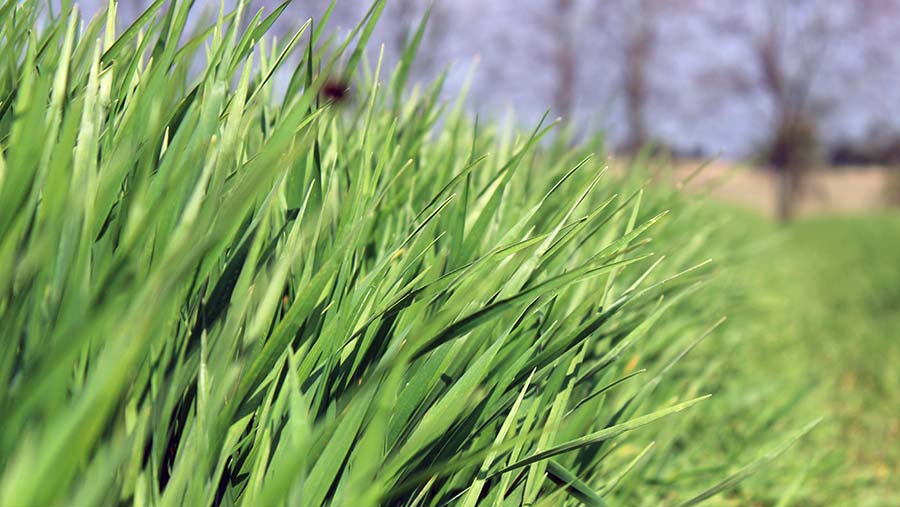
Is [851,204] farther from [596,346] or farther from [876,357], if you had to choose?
[596,346]

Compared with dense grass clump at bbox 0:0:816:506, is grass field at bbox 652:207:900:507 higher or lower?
lower

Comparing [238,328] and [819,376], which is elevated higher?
[238,328]

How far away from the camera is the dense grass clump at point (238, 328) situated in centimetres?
38

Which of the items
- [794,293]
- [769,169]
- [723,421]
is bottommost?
[769,169]

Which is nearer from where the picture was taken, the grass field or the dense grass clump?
the dense grass clump

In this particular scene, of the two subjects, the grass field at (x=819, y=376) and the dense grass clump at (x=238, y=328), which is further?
the grass field at (x=819, y=376)

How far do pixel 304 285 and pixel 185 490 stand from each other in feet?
0.58

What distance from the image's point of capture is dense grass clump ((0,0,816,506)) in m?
0.38

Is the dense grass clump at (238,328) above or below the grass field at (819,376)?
above

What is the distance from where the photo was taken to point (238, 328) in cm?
47

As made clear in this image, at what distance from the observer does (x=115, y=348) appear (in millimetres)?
330

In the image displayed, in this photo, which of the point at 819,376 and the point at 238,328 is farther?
the point at 819,376

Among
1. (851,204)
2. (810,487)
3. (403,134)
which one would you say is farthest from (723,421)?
Result: (851,204)

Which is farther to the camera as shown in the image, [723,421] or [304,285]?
[723,421]
